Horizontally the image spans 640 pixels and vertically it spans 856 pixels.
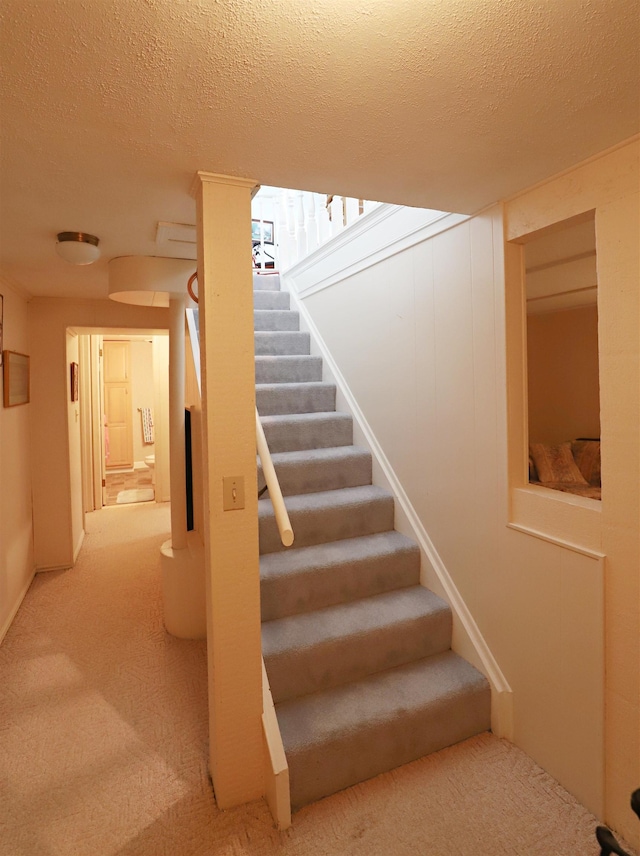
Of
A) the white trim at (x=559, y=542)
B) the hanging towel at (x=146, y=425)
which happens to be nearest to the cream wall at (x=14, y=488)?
the white trim at (x=559, y=542)

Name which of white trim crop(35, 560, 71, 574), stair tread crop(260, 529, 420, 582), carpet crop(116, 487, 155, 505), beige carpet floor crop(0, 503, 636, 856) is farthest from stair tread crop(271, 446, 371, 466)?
carpet crop(116, 487, 155, 505)

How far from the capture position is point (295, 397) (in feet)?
10.2

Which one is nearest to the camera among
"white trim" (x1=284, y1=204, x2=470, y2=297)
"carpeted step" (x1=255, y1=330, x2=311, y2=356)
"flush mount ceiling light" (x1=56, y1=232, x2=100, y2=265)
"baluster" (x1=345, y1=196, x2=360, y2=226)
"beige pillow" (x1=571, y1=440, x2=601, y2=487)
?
"flush mount ceiling light" (x1=56, y1=232, x2=100, y2=265)

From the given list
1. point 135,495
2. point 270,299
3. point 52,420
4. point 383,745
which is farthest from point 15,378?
point 135,495

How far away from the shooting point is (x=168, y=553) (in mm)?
2867

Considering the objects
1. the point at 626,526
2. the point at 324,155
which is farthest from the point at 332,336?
the point at 626,526

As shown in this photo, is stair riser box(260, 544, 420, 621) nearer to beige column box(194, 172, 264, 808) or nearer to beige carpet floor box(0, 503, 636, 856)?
beige column box(194, 172, 264, 808)

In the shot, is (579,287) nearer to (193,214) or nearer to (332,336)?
(332,336)

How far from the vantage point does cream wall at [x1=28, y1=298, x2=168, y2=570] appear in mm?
3744

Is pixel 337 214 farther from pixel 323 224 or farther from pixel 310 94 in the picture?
pixel 310 94

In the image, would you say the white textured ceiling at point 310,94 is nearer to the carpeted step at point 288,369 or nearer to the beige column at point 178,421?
the beige column at point 178,421

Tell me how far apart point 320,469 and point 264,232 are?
9.87ft

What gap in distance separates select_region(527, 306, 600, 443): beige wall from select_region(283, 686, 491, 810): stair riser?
2.35 metres

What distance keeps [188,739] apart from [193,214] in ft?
7.00
